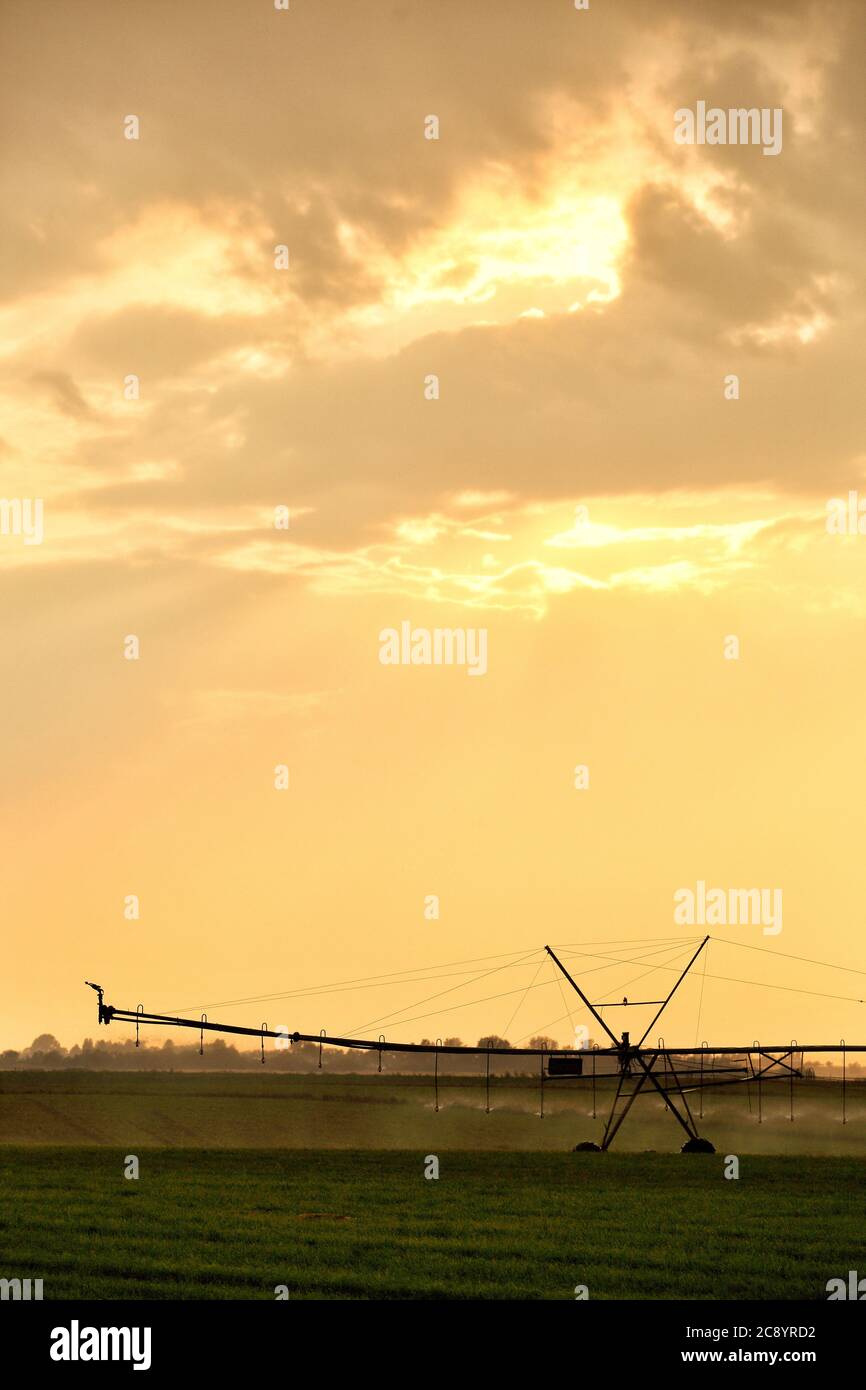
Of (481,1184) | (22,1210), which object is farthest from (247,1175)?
(22,1210)

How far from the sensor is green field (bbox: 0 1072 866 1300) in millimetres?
25047

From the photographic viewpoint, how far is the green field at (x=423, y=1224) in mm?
25047

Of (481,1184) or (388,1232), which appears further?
(481,1184)

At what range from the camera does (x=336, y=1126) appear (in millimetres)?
125250

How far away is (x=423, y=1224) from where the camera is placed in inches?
1256
